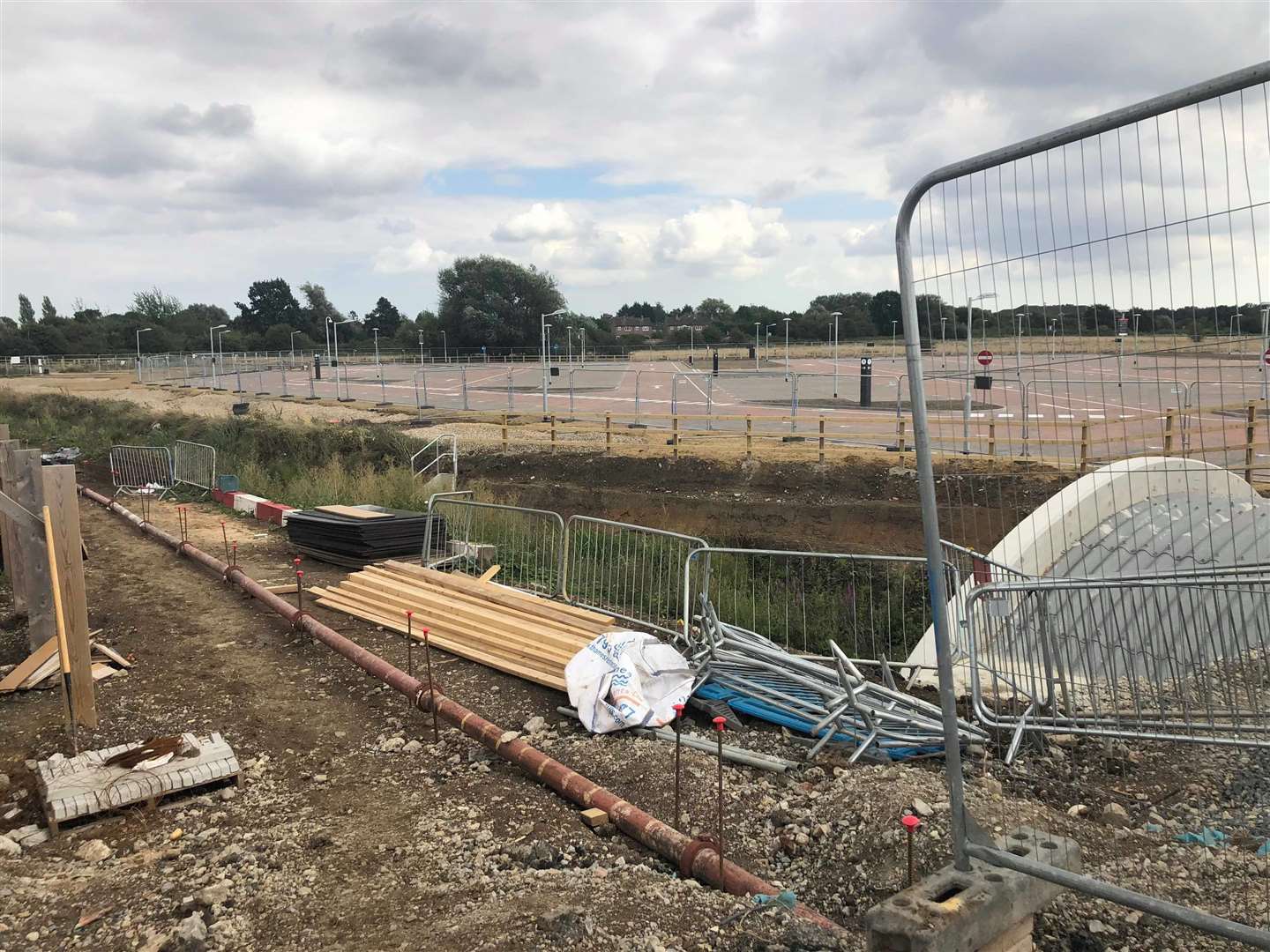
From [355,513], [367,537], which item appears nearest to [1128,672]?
[367,537]

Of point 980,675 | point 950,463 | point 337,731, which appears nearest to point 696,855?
point 950,463

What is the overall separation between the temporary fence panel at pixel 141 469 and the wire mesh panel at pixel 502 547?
9.24 m

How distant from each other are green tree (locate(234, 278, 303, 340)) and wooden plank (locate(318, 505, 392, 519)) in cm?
12516

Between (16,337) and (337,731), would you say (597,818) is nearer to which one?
(337,731)

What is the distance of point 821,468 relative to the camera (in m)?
22.6

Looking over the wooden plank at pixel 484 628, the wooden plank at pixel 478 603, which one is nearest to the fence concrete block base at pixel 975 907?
the wooden plank at pixel 484 628

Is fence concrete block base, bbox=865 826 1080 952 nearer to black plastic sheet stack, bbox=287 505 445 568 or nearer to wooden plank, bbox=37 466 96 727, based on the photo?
wooden plank, bbox=37 466 96 727

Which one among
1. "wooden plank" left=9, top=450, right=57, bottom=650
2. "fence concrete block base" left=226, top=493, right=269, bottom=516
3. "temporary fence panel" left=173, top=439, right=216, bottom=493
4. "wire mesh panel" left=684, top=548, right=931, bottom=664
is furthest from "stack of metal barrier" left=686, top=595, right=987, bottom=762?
"temporary fence panel" left=173, top=439, right=216, bottom=493

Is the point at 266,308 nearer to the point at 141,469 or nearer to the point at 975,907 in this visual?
the point at 141,469

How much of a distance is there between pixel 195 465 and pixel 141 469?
2244mm

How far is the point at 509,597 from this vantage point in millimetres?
9406

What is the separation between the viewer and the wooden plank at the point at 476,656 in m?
7.53

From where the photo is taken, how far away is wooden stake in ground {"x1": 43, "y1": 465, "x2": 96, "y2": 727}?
6.62 m

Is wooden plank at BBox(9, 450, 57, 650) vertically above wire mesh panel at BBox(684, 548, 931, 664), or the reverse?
wooden plank at BBox(9, 450, 57, 650)
